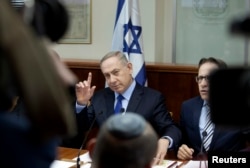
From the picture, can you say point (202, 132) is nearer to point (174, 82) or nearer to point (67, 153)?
point (67, 153)

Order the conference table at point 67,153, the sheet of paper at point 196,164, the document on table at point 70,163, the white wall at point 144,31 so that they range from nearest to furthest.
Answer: the sheet of paper at point 196,164 → the document on table at point 70,163 → the conference table at point 67,153 → the white wall at point 144,31

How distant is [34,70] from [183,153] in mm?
2198

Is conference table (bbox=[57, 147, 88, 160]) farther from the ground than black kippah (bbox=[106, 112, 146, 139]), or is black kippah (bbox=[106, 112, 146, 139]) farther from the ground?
black kippah (bbox=[106, 112, 146, 139])

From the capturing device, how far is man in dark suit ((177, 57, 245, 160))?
294cm

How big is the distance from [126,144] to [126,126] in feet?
0.19

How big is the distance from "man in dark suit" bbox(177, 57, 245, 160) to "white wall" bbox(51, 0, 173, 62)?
178 centimetres

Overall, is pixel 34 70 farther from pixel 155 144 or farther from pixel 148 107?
pixel 148 107

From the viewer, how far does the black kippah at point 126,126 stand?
101cm

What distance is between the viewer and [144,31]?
4.97 m

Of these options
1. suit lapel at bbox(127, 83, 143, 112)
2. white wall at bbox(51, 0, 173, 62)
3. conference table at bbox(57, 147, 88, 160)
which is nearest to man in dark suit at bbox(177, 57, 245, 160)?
suit lapel at bbox(127, 83, 143, 112)

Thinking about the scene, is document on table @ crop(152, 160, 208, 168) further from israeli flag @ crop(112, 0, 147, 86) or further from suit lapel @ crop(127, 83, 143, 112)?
israeli flag @ crop(112, 0, 147, 86)

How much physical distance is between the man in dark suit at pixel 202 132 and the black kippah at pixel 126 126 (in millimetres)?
1809

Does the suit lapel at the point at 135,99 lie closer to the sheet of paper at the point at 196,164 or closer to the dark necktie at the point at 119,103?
the dark necktie at the point at 119,103

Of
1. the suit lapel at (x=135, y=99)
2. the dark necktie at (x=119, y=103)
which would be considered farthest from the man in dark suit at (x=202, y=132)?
the dark necktie at (x=119, y=103)
